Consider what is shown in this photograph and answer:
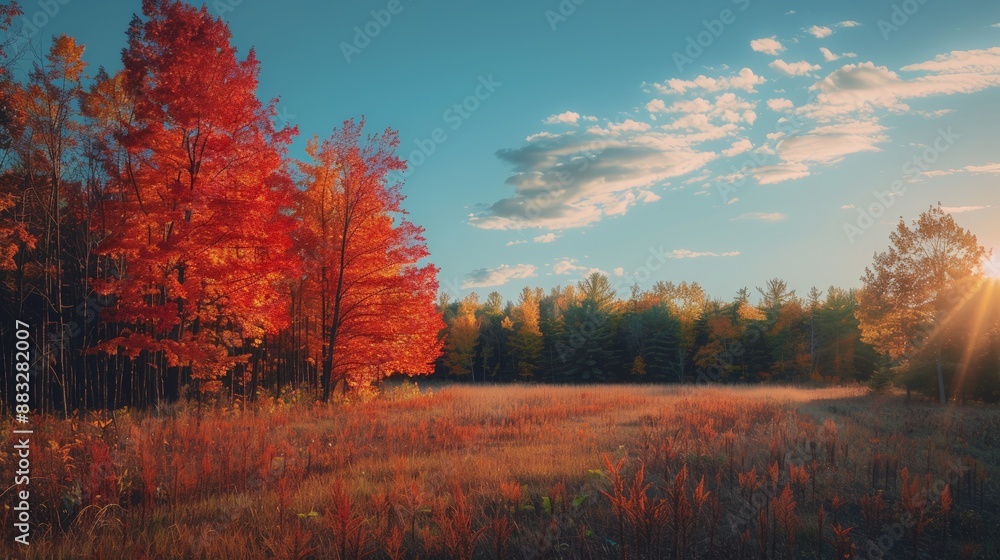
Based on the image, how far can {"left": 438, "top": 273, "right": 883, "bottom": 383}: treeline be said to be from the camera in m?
48.3

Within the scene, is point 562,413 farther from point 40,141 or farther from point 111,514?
point 40,141

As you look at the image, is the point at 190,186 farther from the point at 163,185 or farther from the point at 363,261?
the point at 363,261

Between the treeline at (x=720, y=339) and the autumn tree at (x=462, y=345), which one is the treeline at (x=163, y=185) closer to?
the treeline at (x=720, y=339)

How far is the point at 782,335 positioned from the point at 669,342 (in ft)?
32.5

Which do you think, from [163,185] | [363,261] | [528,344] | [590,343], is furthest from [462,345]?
[163,185]

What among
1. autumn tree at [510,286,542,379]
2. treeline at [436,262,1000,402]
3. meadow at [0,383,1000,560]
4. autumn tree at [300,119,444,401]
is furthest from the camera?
autumn tree at [510,286,542,379]

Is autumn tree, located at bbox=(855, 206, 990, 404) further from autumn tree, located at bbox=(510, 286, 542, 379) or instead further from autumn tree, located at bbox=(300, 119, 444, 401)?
autumn tree, located at bbox=(510, 286, 542, 379)

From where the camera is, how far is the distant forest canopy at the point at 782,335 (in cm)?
2295

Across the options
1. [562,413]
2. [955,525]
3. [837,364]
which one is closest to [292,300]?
[562,413]

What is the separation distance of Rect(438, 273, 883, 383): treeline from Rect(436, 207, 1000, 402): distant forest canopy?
0.41 ft

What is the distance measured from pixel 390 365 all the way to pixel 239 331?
5.62 metres

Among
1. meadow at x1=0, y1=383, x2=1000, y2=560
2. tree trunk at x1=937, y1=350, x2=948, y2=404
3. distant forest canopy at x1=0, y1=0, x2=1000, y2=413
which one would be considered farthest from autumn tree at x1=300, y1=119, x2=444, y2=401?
tree trunk at x1=937, y1=350, x2=948, y2=404

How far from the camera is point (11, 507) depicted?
5.76 m

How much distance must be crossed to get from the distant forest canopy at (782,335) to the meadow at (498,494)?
14514 mm
